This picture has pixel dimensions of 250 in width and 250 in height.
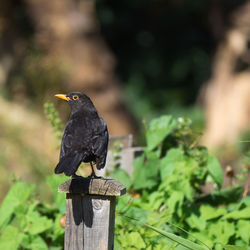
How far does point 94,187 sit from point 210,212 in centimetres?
105

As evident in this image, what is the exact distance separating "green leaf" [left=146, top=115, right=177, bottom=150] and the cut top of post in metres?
1.06

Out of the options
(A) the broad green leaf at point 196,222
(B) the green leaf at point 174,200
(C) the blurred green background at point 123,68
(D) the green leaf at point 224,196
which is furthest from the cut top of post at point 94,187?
(C) the blurred green background at point 123,68

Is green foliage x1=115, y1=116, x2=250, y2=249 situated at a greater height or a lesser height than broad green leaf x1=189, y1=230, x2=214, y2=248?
greater

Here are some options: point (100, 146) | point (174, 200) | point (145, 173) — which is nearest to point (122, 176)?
point (145, 173)

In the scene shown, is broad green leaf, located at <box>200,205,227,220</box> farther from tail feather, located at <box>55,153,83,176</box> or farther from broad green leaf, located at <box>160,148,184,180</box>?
tail feather, located at <box>55,153,83,176</box>

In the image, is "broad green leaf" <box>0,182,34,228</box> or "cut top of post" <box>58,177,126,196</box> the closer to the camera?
"cut top of post" <box>58,177,126,196</box>

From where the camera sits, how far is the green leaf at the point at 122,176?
2.94 metres

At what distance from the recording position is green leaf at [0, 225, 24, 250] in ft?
8.62

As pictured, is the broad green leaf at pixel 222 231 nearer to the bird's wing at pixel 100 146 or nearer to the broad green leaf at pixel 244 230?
the broad green leaf at pixel 244 230

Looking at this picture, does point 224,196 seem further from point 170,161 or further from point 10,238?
point 10,238

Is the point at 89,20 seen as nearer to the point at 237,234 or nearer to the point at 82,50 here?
the point at 82,50

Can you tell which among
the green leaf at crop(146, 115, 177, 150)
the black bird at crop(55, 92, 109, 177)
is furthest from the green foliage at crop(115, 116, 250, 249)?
the black bird at crop(55, 92, 109, 177)

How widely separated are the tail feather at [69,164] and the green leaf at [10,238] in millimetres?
852

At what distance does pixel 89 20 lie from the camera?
30.9 feet
